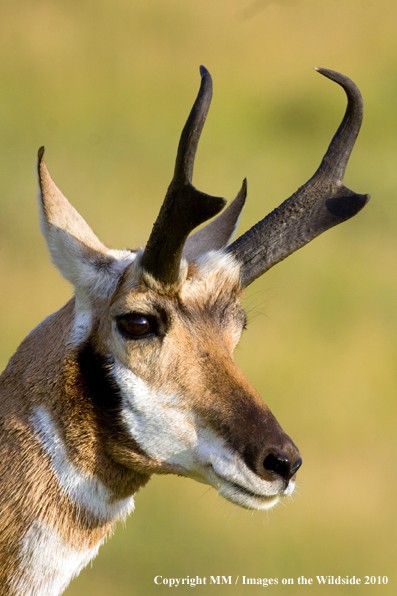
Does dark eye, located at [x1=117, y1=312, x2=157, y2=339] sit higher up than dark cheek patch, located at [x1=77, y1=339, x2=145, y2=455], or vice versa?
dark eye, located at [x1=117, y1=312, x2=157, y2=339]

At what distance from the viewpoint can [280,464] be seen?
310 cm

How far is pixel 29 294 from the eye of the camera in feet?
38.9

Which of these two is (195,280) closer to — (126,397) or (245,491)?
(126,397)

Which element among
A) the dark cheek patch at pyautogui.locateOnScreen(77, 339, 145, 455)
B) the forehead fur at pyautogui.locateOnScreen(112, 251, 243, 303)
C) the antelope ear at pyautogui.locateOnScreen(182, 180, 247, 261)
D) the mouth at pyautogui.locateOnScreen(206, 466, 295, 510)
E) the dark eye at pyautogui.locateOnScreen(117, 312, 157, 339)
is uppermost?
the antelope ear at pyautogui.locateOnScreen(182, 180, 247, 261)

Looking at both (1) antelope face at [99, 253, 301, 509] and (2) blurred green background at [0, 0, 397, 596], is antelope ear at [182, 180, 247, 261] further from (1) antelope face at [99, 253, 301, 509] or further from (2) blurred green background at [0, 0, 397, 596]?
(2) blurred green background at [0, 0, 397, 596]

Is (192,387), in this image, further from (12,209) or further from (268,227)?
(12,209)

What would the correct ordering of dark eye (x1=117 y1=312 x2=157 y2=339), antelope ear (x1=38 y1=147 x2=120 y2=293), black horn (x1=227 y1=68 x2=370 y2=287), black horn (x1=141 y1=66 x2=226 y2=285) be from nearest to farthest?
black horn (x1=141 y1=66 x2=226 y2=285) → dark eye (x1=117 y1=312 x2=157 y2=339) → antelope ear (x1=38 y1=147 x2=120 y2=293) → black horn (x1=227 y1=68 x2=370 y2=287)

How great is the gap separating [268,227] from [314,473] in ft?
27.3

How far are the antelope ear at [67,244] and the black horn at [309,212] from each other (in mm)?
741

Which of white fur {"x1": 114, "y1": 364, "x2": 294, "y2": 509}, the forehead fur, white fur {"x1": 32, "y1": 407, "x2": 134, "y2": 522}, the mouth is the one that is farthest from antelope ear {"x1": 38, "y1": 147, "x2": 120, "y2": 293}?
the mouth

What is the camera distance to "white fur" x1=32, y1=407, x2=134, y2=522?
340 centimetres

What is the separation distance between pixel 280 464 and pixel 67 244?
5.00 feet

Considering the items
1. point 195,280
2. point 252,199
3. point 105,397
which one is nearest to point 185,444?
point 105,397

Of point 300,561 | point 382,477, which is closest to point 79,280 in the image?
point 300,561
